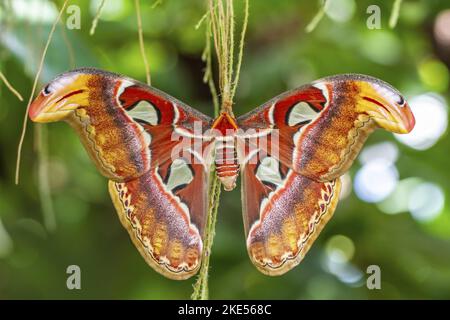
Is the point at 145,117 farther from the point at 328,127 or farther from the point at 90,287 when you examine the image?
the point at 90,287

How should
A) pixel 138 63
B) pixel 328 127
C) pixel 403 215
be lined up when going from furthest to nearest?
pixel 138 63, pixel 403 215, pixel 328 127

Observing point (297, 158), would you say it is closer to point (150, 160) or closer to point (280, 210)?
point (280, 210)

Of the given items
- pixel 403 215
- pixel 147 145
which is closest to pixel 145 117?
pixel 147 145

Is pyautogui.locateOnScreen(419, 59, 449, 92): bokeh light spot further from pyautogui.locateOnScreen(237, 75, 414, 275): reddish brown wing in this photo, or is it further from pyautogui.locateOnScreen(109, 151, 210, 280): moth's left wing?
pyautogui.locateOnScreen(109, 151, 210, 280): moth's left wing

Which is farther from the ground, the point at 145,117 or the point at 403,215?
the point at 145,117

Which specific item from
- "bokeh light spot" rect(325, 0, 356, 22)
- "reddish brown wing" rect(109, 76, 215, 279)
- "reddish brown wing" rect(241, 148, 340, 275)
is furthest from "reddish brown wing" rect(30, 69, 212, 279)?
"bokeh light spot" rect(325, 0, 356, 22)

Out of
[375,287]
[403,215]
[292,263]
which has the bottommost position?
[375,287]

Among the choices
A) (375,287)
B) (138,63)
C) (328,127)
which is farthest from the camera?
(138,63)
